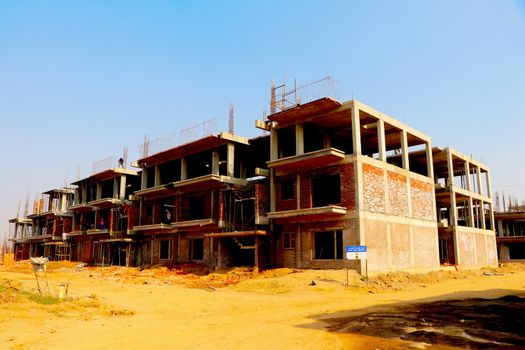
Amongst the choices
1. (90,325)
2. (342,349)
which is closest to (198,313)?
(90,325)

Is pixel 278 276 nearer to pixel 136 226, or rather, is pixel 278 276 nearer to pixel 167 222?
pixel 167 222

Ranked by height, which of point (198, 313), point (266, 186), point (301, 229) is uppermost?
point (266, 186)

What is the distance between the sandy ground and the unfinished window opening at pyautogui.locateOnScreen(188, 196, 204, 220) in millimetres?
8688

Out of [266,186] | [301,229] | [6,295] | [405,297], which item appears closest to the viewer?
[6,295]

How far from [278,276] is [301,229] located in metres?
3.29

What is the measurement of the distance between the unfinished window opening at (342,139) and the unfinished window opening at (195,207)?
10584 millimetres

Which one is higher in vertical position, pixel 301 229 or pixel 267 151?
pixel 267 151

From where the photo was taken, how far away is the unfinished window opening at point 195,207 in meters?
32.7

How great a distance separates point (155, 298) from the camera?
696 inches

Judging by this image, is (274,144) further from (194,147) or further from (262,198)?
(194,147)

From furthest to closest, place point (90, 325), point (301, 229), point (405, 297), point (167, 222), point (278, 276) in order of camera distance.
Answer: point (167, 222), point (301, 229), point (278, 276), point (405, 297), point (90, 325)

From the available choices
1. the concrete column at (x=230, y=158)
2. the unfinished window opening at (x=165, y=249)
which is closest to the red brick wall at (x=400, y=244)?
the concrete column at (x=230, y=158)

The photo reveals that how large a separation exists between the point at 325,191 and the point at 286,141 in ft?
19.6

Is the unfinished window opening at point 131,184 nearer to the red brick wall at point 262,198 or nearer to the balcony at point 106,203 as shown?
the balcony at point 106,203
